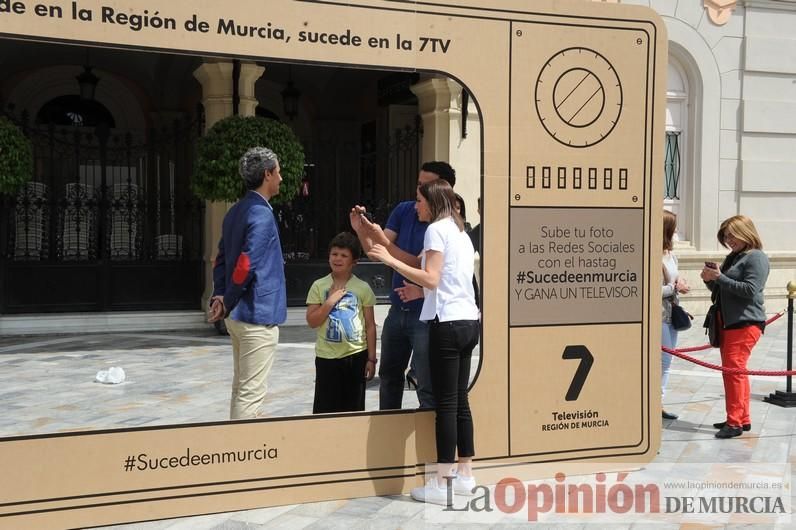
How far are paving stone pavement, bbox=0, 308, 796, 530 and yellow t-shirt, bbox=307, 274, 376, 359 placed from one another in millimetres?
809

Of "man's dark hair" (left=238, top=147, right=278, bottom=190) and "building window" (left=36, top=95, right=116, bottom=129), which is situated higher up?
"building window" (left=36, top=95, right=116, bottom=129)

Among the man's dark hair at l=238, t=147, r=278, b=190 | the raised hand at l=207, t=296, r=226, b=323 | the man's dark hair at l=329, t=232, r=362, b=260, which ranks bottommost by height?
the raised hand at l=207, t=296, r=226, b=323

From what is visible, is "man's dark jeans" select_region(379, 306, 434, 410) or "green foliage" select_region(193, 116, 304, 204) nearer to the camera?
"man's dark jeans" select_region(379, 306, 434, 410)

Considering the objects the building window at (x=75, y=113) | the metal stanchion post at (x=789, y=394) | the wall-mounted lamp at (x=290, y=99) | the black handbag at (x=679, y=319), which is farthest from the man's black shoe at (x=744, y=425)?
the building window at (x=75, y=113)

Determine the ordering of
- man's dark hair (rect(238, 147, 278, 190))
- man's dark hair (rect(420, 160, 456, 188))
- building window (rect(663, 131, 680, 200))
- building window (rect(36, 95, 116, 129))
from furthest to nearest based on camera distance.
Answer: building window (rect(36, 95, 116, 129))
building window (rect(663, 131, 680, 200))
man's dark hair (rect(420, 160, 456, 188))
man's dark hair (rect(238, 147, 278, 190))

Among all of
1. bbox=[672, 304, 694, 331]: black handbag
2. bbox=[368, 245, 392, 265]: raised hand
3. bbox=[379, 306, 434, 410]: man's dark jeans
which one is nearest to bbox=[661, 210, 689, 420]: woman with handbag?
bbox=[672, 304, 694, 331]: black handbag

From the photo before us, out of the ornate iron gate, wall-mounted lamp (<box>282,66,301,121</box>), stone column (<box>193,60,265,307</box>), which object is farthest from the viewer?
wall-mounted lamp (<box>282,66,301,121</box>)

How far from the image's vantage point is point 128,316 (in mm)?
11156

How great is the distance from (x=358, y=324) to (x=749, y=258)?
2.73 meters

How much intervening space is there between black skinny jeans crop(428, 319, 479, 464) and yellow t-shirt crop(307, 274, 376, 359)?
546 mm

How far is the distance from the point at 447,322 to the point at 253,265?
3.18 ft

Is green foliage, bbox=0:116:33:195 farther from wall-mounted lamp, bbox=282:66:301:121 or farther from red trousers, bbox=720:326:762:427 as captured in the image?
red trousers, bbox=720:326:762:427

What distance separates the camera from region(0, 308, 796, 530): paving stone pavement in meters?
4.10

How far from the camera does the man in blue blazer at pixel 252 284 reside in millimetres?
4207
